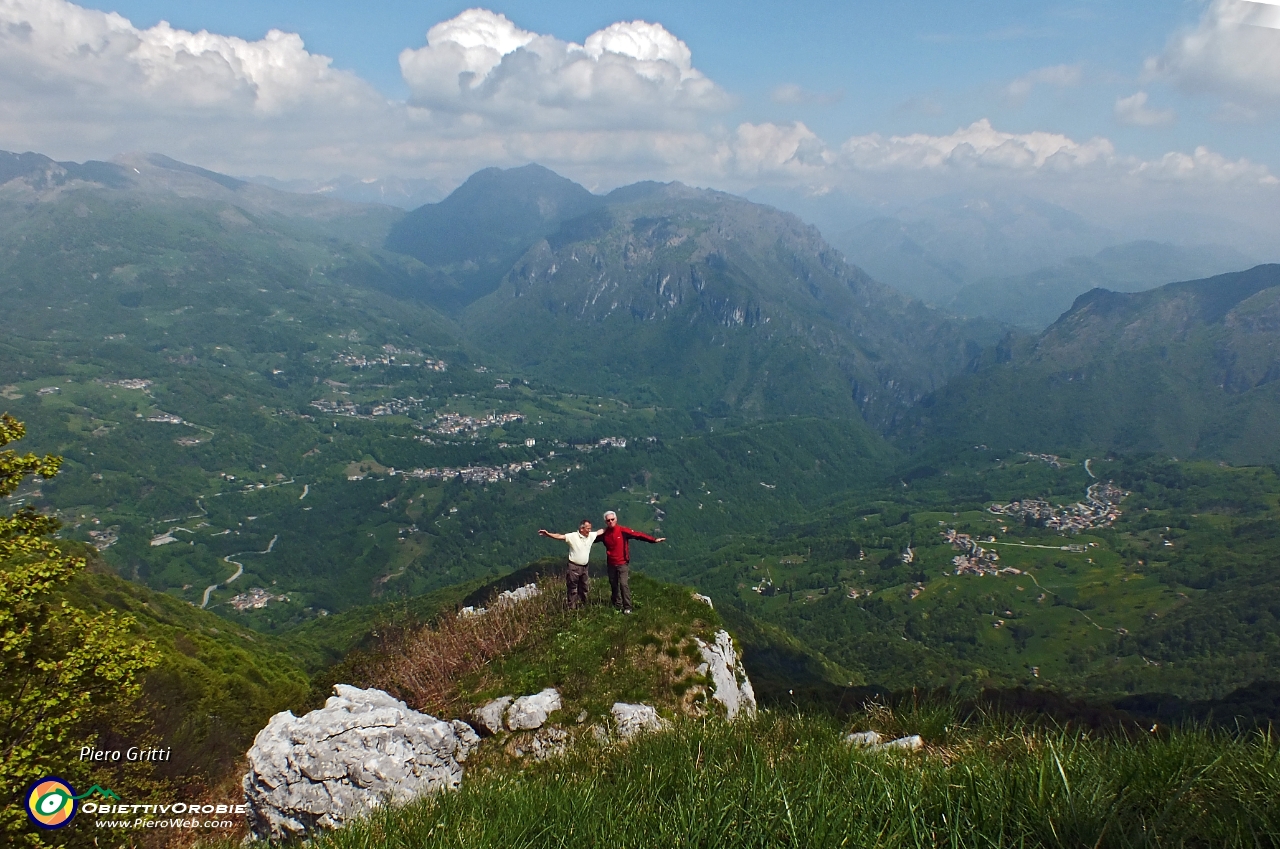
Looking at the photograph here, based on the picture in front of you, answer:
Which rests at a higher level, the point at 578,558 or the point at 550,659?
the point at 578,558

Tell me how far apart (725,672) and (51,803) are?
42.2 feet

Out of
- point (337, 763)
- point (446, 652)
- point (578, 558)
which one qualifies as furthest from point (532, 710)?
point (578, 558)

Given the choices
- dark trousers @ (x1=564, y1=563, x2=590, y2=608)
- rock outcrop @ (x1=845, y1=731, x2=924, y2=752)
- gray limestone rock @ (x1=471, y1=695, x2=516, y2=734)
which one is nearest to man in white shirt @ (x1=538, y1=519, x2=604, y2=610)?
dark trousers @ (x1=564, y1=563, x2=590, y2=608)

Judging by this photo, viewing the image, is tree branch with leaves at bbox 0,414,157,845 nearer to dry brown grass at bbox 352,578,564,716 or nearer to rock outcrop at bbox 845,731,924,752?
dry brown grass at bbox 352,578,564,716

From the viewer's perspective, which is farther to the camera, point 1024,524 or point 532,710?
point 1024,524

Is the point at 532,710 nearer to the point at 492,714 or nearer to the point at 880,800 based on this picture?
the point at 492,714

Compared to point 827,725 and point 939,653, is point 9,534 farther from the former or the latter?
point 939,653

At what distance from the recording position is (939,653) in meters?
122

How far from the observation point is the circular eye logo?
8.17m

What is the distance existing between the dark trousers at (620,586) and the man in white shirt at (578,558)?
0.74 metres

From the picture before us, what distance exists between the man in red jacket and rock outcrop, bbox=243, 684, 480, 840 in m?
5.12

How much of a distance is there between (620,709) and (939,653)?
5144 inches

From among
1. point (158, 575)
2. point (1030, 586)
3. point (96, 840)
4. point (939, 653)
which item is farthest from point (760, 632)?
point (158, 575)

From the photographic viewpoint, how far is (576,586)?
16062 mm
